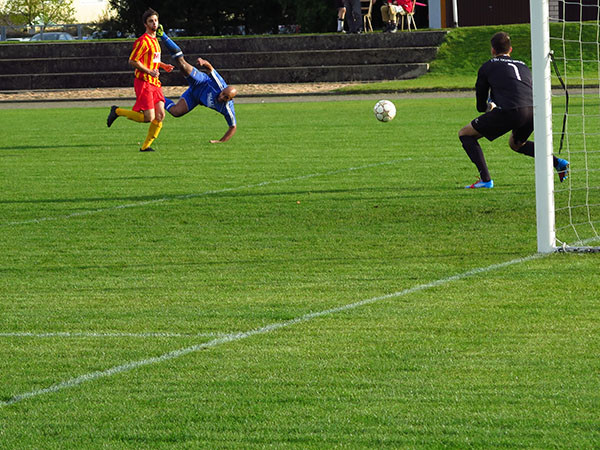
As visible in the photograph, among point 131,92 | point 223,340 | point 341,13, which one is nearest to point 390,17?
point 341,13

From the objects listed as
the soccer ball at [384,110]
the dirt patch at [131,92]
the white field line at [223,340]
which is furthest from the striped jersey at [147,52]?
the dirt patch at [131,92]

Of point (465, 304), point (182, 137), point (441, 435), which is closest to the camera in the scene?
point (441, 435)

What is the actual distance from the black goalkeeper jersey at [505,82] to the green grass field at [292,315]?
3.13 ft

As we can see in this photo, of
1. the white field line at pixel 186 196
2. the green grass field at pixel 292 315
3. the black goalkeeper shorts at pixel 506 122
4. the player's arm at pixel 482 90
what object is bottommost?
the white field line at pixel 186 196

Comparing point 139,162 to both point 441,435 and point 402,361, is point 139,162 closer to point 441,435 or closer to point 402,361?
point 402,361

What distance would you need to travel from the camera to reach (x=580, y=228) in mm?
9352

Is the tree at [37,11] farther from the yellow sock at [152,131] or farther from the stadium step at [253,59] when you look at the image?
the yellow sock at [152,131]

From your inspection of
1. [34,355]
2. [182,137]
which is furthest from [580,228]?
[182,137]

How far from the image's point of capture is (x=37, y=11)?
3007 inches

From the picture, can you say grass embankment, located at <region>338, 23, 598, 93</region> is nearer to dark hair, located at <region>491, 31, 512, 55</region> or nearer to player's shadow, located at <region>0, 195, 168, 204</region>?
dark hair, located at <region>491, 31, 512, 55</region>

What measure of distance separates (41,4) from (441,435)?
76524 millimetres

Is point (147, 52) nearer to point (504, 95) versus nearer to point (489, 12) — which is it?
point (504, 95)

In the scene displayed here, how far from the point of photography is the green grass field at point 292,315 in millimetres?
4578

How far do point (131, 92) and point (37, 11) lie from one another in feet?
148
